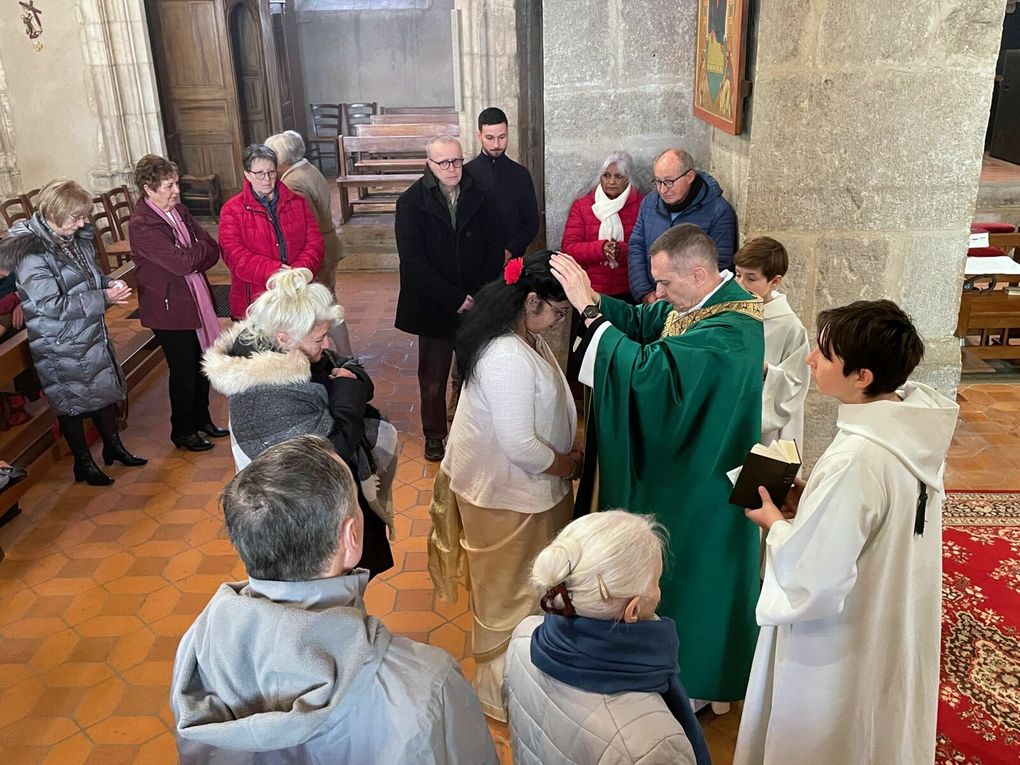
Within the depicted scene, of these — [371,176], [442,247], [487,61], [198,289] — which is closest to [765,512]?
[442,247]

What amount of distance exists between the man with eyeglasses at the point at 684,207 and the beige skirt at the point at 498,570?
1.68m

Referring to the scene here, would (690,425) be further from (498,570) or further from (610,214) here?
(610,214)

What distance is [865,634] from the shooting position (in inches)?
85.8

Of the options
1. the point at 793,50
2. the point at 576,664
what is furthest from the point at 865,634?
the point at 793,50

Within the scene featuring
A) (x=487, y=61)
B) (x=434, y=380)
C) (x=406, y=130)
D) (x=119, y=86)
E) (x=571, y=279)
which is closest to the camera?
(x=571, y=279)

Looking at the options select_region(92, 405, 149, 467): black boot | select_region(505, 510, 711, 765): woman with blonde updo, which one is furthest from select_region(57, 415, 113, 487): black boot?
select_region(505, 510, 711, 765): woman with blonde updo

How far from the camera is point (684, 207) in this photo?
13.8ft

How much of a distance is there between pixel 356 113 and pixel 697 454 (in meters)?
12.6

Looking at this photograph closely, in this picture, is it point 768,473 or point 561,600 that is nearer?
point 561,600

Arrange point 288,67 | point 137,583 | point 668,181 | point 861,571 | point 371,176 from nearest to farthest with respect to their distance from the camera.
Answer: point 861,571 → point 137,583 → point 668,181 → point 371,176 → point 288,67

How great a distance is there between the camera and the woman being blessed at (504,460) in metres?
2.59

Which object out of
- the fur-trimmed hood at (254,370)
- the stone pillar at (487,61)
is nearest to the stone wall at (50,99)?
the stone pillar at (487,61)

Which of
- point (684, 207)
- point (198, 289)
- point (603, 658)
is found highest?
point (684, 207)

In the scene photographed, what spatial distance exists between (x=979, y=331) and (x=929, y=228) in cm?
301
